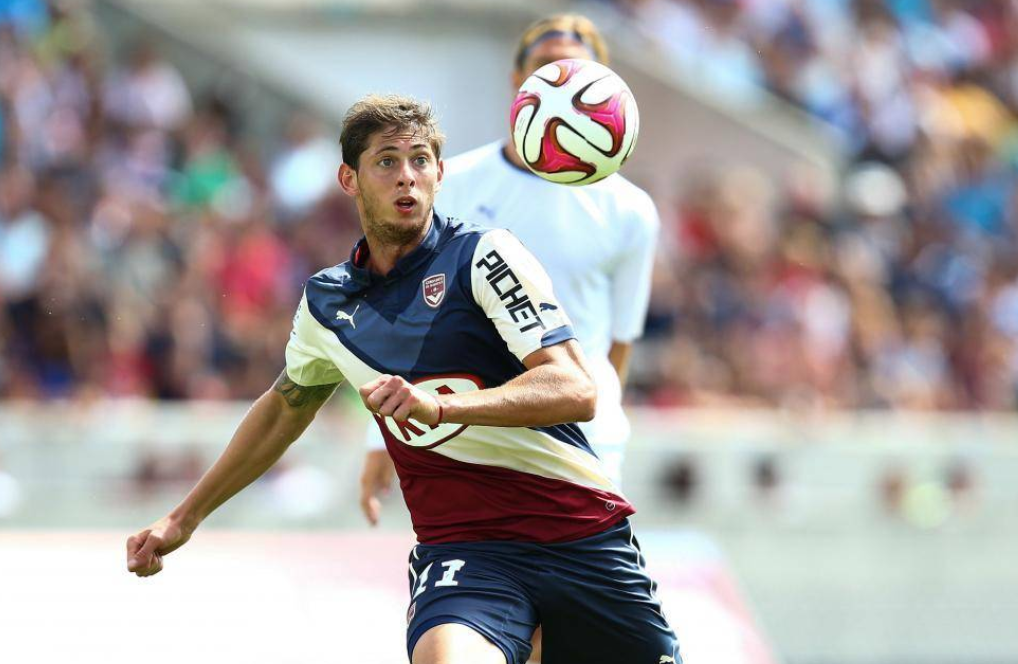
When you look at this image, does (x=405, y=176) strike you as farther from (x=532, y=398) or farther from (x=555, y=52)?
(x=555, y=52)

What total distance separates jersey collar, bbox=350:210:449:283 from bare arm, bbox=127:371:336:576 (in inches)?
22.3

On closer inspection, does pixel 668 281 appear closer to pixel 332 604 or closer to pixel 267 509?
pixel 267 509

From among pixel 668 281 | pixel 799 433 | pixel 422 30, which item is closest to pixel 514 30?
pixel 422 30

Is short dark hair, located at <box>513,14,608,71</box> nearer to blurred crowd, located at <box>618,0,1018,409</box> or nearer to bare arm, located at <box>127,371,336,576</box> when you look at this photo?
bare arm, located at <box>127,371,336,576</box>

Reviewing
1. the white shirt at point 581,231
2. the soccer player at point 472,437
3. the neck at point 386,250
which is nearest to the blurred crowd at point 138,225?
the white shirt at point 581,231

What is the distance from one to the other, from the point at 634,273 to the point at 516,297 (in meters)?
1.58

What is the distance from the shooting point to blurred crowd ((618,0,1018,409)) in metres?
13.6

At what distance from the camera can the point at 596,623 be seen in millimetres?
5410

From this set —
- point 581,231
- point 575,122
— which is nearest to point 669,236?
point 581,231

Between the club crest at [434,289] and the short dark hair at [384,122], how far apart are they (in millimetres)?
390

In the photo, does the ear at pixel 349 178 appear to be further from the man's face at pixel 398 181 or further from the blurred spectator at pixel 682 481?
the blurred spectator at pixel 682 481

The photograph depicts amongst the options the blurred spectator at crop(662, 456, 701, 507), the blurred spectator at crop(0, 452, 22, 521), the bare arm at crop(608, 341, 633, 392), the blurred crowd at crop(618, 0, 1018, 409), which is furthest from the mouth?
the blurred crowd at crop(618, 0, 1018, 409)

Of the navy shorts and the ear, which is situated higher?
the ear

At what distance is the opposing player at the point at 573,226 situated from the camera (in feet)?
21.1
